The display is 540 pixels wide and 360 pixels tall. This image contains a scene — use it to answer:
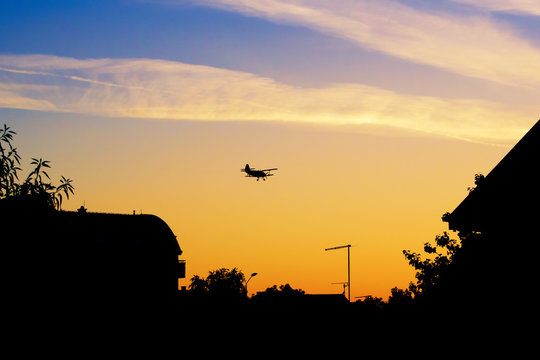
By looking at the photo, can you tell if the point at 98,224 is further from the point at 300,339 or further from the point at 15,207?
the point at 15,207

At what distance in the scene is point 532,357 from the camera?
625 cm

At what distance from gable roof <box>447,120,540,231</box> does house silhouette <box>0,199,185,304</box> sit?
100ft

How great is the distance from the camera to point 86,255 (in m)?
61.0

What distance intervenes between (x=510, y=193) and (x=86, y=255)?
57789 millimetres

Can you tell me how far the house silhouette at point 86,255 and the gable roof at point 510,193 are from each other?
1201 inches

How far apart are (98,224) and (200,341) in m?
31.3

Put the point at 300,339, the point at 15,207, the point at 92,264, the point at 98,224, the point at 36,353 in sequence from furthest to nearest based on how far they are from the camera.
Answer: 1. the point at 98,224
2. the point at 92,264
3. the point at 300,339
4. the point at 36,353
5. the point at 15,207

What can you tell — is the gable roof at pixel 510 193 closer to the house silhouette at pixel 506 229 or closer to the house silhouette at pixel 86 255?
the house silhouette at pixel 506 229

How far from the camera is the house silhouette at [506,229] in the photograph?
655cm

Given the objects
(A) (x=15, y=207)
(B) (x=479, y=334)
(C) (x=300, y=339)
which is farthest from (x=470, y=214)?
(C) (x=300, y=339)

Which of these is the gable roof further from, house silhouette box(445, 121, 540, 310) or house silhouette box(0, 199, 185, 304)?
house silhouette box(0, 199, 185, 304)

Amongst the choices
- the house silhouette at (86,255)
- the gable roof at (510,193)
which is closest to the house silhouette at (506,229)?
the gable roof at (510,193)

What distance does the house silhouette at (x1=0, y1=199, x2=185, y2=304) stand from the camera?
143 ft

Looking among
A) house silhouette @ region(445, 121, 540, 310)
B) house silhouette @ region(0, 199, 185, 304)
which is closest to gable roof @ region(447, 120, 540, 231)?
house silhouette @ region(445, 121, 540, 310)
